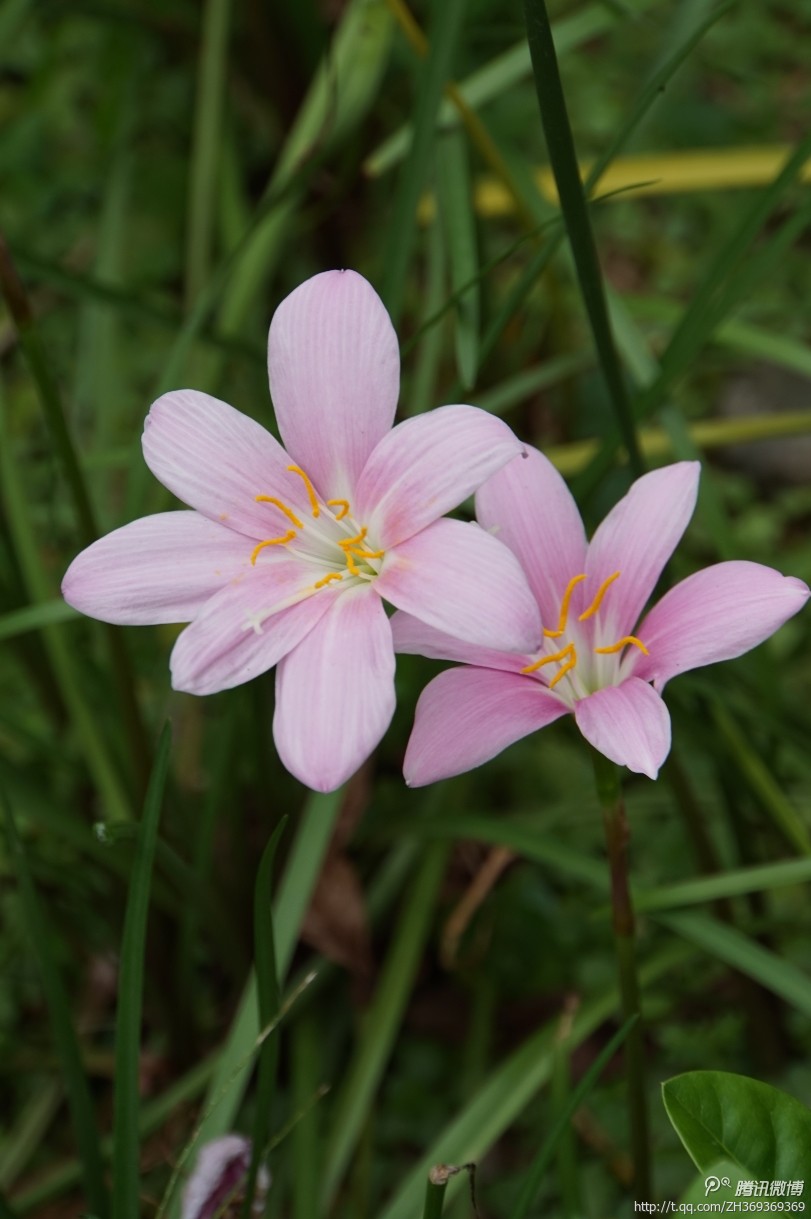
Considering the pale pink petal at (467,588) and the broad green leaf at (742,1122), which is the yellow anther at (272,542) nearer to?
the pale pink petal at (467,588)

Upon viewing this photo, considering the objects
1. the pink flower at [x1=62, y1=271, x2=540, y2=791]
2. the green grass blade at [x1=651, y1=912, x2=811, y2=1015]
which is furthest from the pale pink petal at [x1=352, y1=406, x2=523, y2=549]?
the green grass blade at [x1=651, y1=912, x2=811, y2=1015]

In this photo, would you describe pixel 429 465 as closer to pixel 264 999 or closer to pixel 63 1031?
pixel 264 999

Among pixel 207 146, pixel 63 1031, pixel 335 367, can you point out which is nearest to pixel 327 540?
pixel 335 367

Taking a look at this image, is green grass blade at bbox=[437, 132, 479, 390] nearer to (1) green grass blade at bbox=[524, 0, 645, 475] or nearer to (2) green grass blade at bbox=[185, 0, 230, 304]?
(1) green grass blade at bbox=[524, 0, 645, 475]

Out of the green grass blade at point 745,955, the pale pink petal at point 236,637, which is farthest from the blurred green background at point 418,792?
the pale pink petal at point 236,637

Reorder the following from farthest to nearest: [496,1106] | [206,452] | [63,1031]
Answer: [496,1106], [63,1031], [206,452]

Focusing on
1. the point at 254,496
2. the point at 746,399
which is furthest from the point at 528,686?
the point at 746,399

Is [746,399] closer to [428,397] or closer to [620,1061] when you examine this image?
[428,397]
